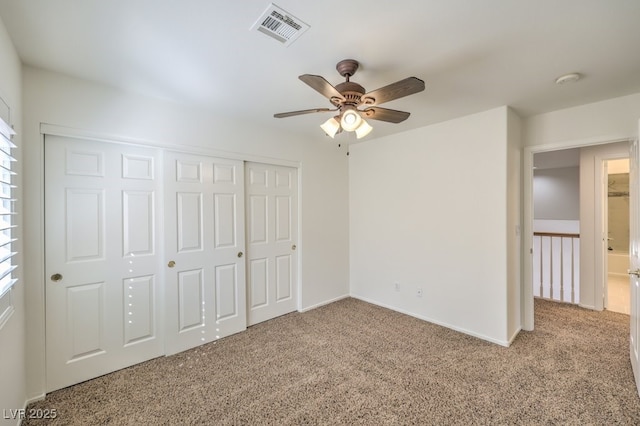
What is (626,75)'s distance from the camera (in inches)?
83.2

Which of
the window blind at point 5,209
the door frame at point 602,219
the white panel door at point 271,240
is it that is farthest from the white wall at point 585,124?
the window blind at point 5,209

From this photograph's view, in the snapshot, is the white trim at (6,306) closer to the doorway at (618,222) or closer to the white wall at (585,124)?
the white wall at (585,124)

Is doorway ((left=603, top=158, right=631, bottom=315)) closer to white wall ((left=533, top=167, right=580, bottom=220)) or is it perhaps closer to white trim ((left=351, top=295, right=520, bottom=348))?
white wall ((left=533, top=167, right=580, bottom=220))

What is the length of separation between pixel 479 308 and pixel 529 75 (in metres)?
2.27

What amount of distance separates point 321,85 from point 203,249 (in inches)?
82.9

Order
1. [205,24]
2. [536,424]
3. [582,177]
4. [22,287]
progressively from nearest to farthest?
[205,24]
[536,424]
[22,287]
[582,177]

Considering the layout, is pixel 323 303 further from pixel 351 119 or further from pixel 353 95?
pixel 353 95

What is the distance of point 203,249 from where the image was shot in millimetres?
2896

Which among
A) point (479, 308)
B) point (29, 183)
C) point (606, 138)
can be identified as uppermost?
point (606, 138)

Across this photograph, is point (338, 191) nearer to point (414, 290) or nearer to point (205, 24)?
point (414, 290)

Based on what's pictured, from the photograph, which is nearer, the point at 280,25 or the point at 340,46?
the point at 280,25

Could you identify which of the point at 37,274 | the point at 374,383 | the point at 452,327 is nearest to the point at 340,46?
the point at 374,383

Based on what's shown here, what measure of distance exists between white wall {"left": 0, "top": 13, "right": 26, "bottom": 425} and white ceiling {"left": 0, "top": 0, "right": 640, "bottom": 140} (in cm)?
15

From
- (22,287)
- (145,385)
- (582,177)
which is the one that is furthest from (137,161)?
(582,177)
